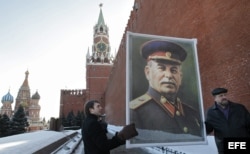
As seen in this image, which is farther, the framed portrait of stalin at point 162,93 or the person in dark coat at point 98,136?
the framed portrait of stalin at point 162,93

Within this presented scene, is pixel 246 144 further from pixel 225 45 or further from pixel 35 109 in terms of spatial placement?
pixel 35 109

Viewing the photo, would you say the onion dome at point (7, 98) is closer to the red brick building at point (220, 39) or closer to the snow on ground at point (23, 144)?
the snow on ground at point (23, 144)

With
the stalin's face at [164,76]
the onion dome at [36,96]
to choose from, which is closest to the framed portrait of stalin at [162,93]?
the stalin's face at [164,76]

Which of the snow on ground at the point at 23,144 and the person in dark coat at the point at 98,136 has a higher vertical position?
the person in dark coat at the point at 98,136

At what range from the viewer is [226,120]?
2.20 meters

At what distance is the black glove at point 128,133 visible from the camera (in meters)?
1.91

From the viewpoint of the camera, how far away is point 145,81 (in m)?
→ 2.27

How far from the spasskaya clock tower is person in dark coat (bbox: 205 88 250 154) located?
35393 mm

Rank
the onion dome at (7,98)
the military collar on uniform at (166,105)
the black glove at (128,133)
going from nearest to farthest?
the black glove at (128,133) < the military collar on uniform at (166,105) < the onion dome at (7,98)

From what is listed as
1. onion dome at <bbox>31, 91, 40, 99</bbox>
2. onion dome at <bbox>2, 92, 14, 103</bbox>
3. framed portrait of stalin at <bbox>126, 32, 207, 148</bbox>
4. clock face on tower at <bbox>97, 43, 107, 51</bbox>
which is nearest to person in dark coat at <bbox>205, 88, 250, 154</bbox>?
framed portrait of stalin at <bbox>126, 32, 207, 148</bbox>

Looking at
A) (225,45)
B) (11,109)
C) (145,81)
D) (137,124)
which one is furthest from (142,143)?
(11,109)

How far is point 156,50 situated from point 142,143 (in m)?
0.93

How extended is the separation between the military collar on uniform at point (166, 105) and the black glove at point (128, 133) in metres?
0.45

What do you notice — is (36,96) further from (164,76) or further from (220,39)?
(164,76)
